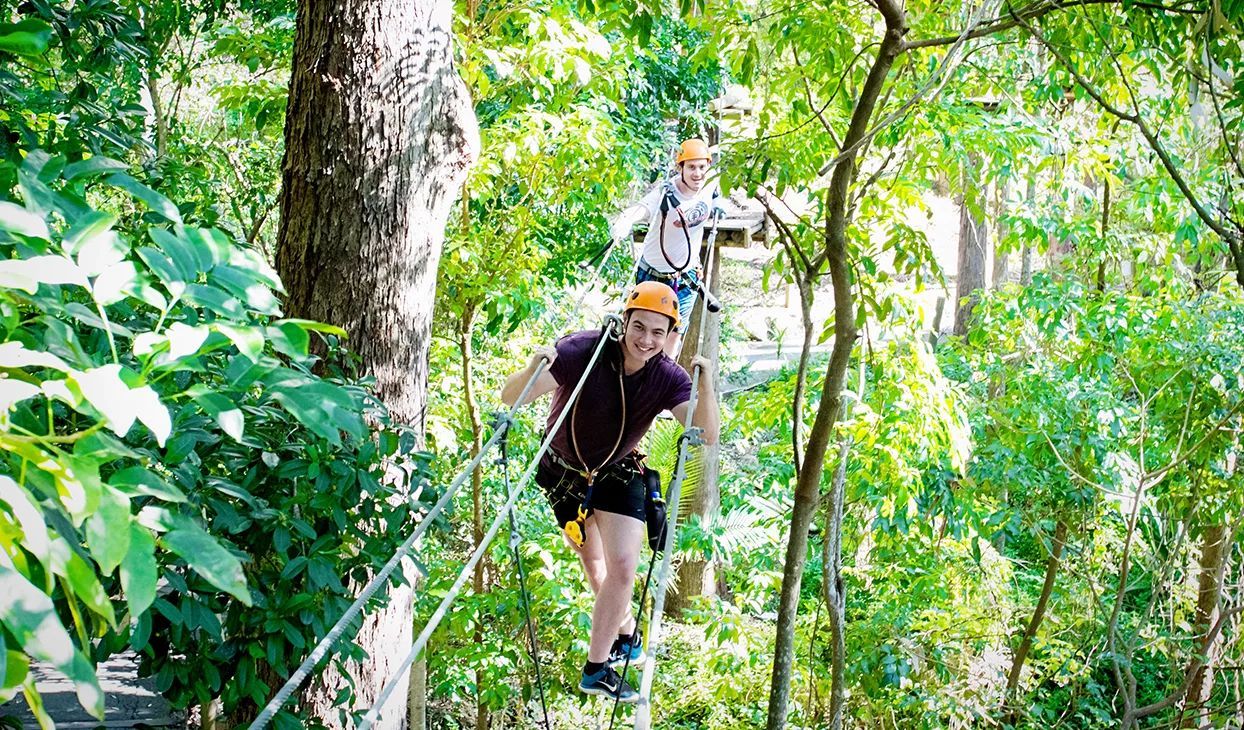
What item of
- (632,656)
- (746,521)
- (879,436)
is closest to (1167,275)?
(879,436)

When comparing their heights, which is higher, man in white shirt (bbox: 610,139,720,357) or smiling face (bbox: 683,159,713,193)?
smiling face (bbox: 683,159,713,193)

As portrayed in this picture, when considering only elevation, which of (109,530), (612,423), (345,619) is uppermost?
(109,530)

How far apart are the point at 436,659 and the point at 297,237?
A: 12.3 feet

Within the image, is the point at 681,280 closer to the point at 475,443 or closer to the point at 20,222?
the point at 475,443

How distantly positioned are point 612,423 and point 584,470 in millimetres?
197

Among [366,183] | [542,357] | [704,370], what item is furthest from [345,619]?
[704,370]

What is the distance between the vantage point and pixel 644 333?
131 inches

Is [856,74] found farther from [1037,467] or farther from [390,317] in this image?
[1037,467]

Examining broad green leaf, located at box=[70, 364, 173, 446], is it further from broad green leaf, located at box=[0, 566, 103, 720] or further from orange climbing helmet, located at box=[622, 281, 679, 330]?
orange climbing helmet, located at box=[622, 281, 679, 330]

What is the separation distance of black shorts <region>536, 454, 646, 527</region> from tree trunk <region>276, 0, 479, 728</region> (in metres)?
0.95

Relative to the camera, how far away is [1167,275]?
6480 millimetres

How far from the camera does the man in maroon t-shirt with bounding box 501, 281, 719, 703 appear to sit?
3334 millimetres

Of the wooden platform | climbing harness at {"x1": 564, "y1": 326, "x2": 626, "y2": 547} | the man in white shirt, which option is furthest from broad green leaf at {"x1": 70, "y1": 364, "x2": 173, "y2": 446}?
the wooden platform

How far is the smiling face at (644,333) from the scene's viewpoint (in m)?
3.30
